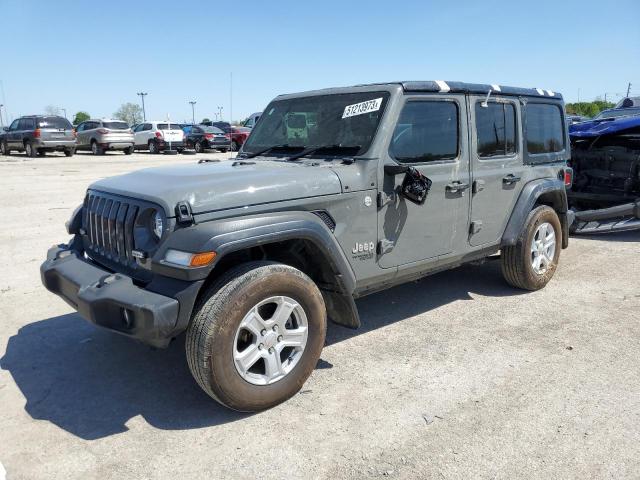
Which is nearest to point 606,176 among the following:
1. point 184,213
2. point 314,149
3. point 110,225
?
point 314,149

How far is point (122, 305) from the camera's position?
9.09 ft

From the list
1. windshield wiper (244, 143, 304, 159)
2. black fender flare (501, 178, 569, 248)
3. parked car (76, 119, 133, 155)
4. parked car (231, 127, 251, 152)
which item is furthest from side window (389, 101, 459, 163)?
parked car (231, 127, 251, 152)

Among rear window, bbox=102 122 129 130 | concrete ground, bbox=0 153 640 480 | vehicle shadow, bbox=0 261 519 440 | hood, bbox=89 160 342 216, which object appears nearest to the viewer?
concrete ground, bbox=0 153 640 480

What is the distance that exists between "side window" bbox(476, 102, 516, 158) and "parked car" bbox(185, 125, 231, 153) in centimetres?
2314

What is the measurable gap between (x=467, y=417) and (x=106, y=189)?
104 inches

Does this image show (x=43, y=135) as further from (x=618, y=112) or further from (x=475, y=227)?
(x=475, y=227)

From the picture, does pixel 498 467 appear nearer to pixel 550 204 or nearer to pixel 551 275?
pixel 551 275

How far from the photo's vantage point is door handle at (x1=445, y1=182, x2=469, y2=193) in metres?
4.09

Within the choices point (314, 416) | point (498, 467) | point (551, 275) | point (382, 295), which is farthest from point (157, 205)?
point (551, 275)

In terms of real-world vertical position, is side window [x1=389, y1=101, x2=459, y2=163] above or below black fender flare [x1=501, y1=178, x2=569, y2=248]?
above

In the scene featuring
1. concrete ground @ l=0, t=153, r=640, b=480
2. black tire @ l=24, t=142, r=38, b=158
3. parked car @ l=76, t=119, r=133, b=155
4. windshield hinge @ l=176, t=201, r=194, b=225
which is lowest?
concrete ground @ l=0, t=153, r=640, b=480

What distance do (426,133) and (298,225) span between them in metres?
1.45

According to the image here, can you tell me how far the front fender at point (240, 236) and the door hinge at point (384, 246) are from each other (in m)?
0.45

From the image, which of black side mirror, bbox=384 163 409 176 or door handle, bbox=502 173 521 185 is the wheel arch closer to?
black side mirror, bbox=384 163 409 176
